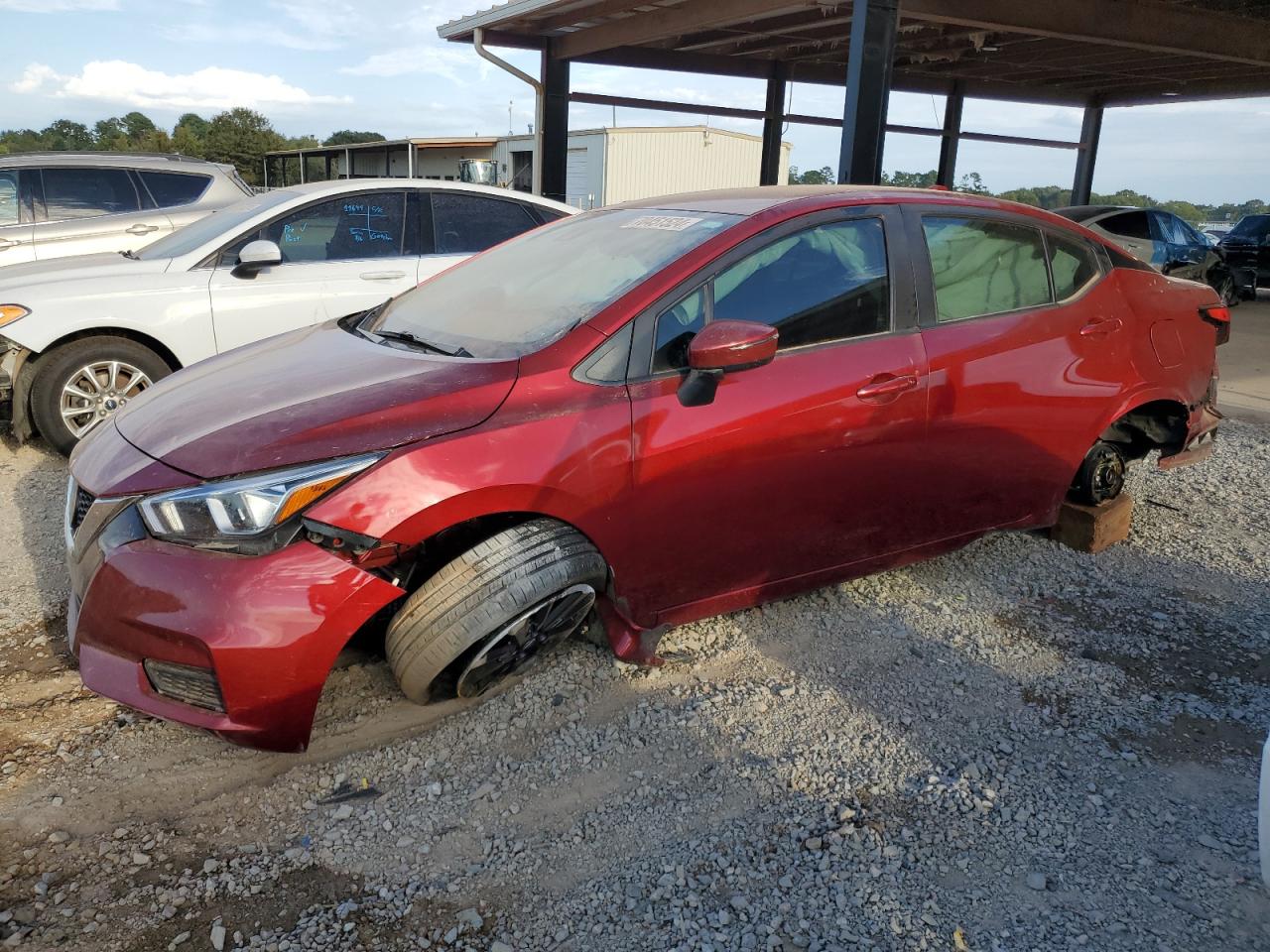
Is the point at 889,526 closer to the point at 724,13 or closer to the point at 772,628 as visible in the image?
the point at 772,628

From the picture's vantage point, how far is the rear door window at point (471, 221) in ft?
20.8

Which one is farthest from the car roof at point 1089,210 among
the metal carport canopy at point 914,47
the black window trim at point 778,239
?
the black window trim at point 778,239

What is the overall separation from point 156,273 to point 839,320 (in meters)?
4.29

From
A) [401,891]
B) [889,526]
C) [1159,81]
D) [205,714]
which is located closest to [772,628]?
[889,526]

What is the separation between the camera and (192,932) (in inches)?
86.5

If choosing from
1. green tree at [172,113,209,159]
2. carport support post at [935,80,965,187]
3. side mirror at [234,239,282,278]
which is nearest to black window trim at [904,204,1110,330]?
side mirror at [234,239,282,278]

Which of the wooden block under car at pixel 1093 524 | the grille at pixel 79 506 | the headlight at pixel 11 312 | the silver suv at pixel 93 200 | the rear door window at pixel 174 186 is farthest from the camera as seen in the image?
the rear door window at pixel 174 186

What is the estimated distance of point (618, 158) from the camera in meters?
30.2

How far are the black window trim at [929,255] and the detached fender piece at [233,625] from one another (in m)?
2.19

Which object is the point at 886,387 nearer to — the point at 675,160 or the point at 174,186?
the point at 174,186

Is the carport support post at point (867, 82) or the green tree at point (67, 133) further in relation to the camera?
the green tree at point (67, 133)

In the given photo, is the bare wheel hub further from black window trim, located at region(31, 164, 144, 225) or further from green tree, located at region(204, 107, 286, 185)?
green tree, located at region(204, 107, 286, 185)

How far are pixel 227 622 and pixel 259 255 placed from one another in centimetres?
369

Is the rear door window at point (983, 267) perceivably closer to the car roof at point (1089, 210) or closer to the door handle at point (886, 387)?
the door handle at point (886, 387)
